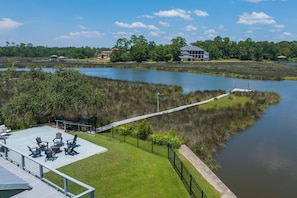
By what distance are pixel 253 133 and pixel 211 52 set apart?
404ft

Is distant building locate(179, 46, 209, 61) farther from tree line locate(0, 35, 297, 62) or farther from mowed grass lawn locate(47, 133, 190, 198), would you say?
mowed grass lawn locate(47, 133, 190, 198)

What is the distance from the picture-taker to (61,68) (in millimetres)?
22719

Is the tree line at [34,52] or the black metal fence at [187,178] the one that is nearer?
the black metal fence at [187,178]

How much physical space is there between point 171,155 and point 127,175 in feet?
13.7

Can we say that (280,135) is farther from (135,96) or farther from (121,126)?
(135,96)

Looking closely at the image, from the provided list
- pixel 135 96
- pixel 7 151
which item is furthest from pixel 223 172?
pixel 135 96

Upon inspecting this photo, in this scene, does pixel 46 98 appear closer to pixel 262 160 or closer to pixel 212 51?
pixel 262 160

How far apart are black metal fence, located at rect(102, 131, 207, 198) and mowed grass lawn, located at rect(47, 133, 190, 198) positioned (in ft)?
1.16

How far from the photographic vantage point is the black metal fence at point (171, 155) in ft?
41.9

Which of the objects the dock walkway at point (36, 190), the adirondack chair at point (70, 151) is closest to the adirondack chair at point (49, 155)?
the adirondack chair at point (70, 151)

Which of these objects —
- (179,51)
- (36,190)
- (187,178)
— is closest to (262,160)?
(187,178)

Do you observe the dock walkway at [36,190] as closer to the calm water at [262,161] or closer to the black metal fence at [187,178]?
the black metal fence at [187,178]

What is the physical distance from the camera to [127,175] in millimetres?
12977

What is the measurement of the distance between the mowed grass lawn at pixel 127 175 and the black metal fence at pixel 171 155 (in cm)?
35
